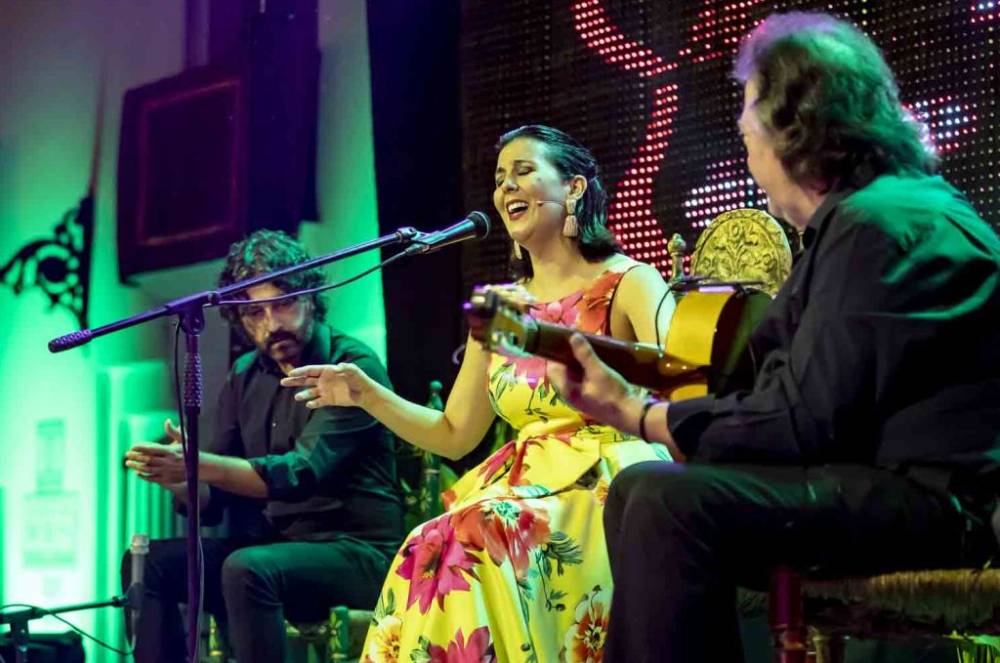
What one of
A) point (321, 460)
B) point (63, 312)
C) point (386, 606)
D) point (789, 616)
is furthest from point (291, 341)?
point (789, 616)

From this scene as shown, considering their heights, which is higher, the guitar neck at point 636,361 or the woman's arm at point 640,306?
the woman's arm at point 640,306

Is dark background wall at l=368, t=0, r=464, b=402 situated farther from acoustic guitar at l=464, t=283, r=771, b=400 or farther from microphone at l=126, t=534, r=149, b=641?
Answer: acoustic guitar at l=464, t=283, r=771, b=400

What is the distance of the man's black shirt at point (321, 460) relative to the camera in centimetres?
345

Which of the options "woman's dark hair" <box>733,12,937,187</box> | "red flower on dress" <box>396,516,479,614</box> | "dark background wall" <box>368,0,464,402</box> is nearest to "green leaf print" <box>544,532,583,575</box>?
"red flower on dress" <box>396,516,479,614</box>

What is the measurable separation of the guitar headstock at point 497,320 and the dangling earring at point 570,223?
1.25m

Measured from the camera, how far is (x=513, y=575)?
232cm

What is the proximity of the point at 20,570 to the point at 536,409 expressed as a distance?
10.4ft

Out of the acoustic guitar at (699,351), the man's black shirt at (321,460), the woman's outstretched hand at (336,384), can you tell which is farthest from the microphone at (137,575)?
the acoustic guitar at (699,351)

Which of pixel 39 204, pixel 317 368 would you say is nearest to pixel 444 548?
pixel 317 368

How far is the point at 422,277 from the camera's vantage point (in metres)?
4.23

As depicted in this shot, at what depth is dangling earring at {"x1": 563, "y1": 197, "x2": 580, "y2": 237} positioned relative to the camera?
2.97 metres

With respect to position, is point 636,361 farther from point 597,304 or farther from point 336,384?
point 336,384

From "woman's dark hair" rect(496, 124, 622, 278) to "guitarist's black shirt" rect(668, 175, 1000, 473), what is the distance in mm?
1245

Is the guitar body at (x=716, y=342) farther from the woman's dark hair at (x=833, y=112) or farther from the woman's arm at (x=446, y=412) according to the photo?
the woman's arm at (x=446, y=412)
